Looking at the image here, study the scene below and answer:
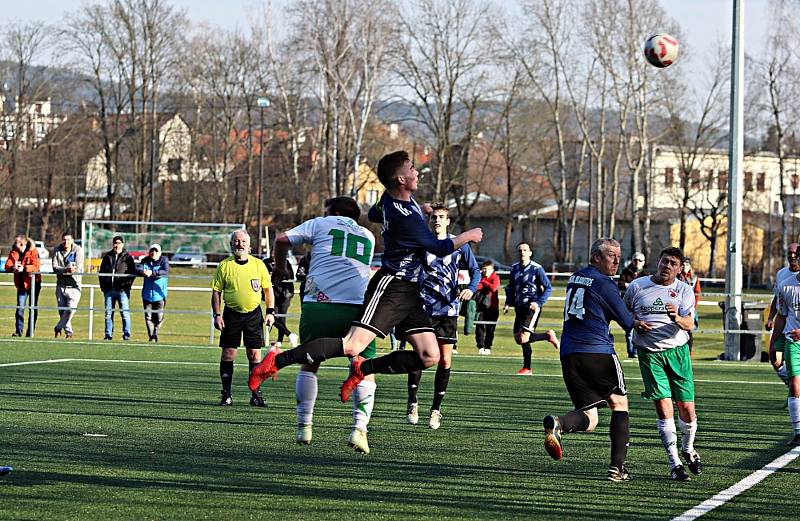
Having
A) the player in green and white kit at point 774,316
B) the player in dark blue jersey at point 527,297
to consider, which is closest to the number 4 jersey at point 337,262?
the player in green and white kit at point 774,316

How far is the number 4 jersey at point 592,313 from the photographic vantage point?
7.92 meters

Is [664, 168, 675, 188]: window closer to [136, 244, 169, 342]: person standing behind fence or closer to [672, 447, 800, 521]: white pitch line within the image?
[136, 244, 169, 342]: person standing behind fence

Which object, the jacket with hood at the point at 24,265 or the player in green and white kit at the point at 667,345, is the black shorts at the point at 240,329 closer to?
the player in green and white kit at the point at 667,345

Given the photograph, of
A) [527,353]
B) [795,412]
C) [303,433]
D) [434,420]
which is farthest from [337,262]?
[527,353]

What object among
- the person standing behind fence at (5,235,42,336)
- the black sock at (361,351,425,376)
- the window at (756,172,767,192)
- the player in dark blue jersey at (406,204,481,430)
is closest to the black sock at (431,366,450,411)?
the player in dark blue jersey at (406,204,481,430)

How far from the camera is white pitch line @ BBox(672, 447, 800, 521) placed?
6843 mm

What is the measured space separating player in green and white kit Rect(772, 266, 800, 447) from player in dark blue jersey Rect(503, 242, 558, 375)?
6.36 m

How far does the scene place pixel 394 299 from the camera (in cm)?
822

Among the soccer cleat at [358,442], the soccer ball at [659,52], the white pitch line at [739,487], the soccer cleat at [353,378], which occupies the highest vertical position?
the soccer ball at [659,52]

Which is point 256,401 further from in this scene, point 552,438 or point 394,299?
point 552,438

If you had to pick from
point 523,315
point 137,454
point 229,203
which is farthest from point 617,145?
point 137,454

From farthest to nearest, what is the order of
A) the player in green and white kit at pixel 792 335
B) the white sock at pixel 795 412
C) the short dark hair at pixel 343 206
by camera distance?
the player in green and white kit at pixel 792 335 → the white sock at pixel 795 412 → the short dark hair at pixel 343 206

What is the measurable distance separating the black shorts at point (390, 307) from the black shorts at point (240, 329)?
417cm

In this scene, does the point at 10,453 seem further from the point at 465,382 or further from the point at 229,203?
the point at 229,203
